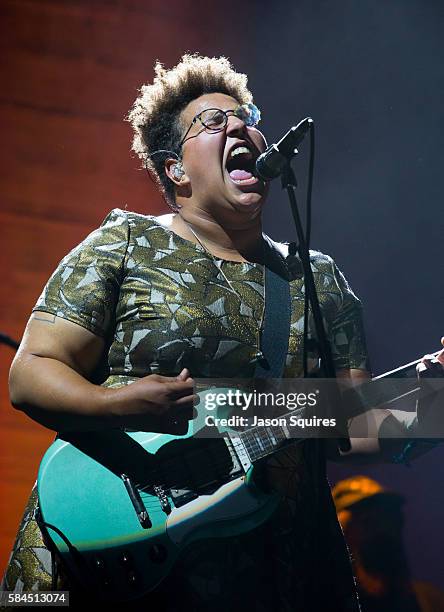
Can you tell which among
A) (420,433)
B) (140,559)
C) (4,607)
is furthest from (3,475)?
(420,433)

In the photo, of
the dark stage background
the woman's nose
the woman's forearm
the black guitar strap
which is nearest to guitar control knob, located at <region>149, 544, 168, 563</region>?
the woman's forearm

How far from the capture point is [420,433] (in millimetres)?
1905

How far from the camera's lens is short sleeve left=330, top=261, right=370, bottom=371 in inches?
80.3

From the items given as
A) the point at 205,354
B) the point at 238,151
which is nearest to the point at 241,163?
the point at 238,151

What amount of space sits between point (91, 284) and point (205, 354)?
329mm

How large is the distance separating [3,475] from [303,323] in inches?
59.1

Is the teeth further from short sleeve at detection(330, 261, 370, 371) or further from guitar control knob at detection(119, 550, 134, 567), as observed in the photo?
guitar control knob at detection(119, 550, 134, 567)

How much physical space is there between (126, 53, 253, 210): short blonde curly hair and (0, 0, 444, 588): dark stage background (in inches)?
24.0

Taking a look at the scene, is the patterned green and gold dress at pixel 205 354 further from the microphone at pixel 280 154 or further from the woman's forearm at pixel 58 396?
the microphone at pixel 280 154

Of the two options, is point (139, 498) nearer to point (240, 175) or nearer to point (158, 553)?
point (158, 553)

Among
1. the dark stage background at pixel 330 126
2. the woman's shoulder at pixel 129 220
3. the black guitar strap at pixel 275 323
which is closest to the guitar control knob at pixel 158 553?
the black guitar strap at pixel 275 323

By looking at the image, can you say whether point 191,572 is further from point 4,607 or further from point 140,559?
point 4,607

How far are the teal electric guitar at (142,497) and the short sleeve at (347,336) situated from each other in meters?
0.37

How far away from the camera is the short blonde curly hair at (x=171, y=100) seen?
2307 millimetres
